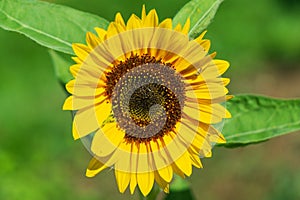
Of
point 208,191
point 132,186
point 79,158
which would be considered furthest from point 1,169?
point 132,186

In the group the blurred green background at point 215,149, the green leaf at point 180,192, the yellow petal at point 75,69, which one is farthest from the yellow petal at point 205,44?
the blurred green background at point 215,149

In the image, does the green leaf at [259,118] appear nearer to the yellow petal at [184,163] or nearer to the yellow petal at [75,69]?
the yellow petal at [184,163]

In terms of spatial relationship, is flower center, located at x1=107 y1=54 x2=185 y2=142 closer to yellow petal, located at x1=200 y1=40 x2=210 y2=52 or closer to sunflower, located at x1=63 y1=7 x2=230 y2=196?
sunflower, located at x1=63 y1=7 x2=230 y2=196

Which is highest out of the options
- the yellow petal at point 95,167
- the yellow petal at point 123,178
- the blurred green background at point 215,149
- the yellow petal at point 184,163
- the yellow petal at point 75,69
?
the yellow petal at point 75,69

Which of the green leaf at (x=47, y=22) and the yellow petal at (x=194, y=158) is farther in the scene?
the green leaf at (x=47, y=22)

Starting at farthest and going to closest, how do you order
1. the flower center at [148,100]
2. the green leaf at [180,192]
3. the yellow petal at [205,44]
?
the green leaf at [180,192] < the flower center at [148,100] < the yellow petal at [205,44]

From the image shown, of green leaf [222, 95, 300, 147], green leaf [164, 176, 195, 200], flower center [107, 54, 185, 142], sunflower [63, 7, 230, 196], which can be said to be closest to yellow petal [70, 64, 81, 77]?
sunflower [63, 7, 230, 196]
